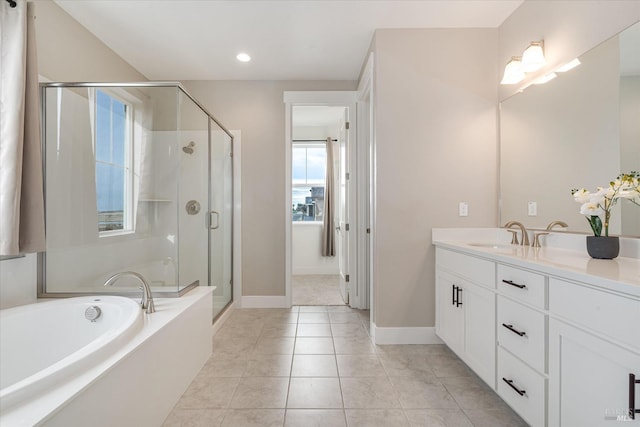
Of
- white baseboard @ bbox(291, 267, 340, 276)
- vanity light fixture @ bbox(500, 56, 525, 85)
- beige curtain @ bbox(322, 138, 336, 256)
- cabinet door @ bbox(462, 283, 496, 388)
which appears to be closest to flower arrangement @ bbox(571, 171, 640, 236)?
cabinet door @ bbox(462, 283, 496, 388)

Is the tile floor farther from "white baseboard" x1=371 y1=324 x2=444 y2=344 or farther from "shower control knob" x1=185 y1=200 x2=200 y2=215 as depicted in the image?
"shower control knob" x1=185 y1=200 x2=200 y2=215

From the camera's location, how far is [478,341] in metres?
1.76

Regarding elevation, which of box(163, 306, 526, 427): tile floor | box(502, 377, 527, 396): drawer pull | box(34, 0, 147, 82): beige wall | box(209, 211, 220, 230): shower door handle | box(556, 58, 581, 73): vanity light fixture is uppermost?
box(34, 0, 147, 82): beige wall

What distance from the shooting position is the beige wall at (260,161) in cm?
336

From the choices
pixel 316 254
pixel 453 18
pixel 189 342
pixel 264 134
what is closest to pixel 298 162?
pixel 316 254

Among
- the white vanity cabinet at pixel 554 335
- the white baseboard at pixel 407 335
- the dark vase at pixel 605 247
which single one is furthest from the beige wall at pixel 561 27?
the white baseboard at pixel 407 335

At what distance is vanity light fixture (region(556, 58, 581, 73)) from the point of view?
5.67ft

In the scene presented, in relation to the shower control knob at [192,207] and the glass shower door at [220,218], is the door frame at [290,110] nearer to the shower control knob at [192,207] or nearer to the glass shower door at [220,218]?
the glass shower door at [220,218]

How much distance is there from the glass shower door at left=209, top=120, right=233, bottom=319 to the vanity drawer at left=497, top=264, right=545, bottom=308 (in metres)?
2.33

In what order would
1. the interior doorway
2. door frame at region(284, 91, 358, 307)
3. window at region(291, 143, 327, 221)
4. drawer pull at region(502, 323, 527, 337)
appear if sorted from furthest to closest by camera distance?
window at region(291, 143, 327, 221) < the interior doorway < door frame at region(284, 91, 358, 307) < drawer pull at region(502, 323, 527, 337)

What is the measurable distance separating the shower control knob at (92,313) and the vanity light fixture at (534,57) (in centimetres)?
311

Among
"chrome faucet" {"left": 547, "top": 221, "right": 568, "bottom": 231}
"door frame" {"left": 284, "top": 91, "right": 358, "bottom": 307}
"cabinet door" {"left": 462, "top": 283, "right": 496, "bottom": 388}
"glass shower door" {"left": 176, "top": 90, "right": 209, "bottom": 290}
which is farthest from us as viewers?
"door frame" {"left": 284, "top": 91, "right": 358, "bottom": 307}

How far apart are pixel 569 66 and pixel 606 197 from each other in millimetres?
876

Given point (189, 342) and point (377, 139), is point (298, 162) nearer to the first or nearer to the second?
point (377, 139)
